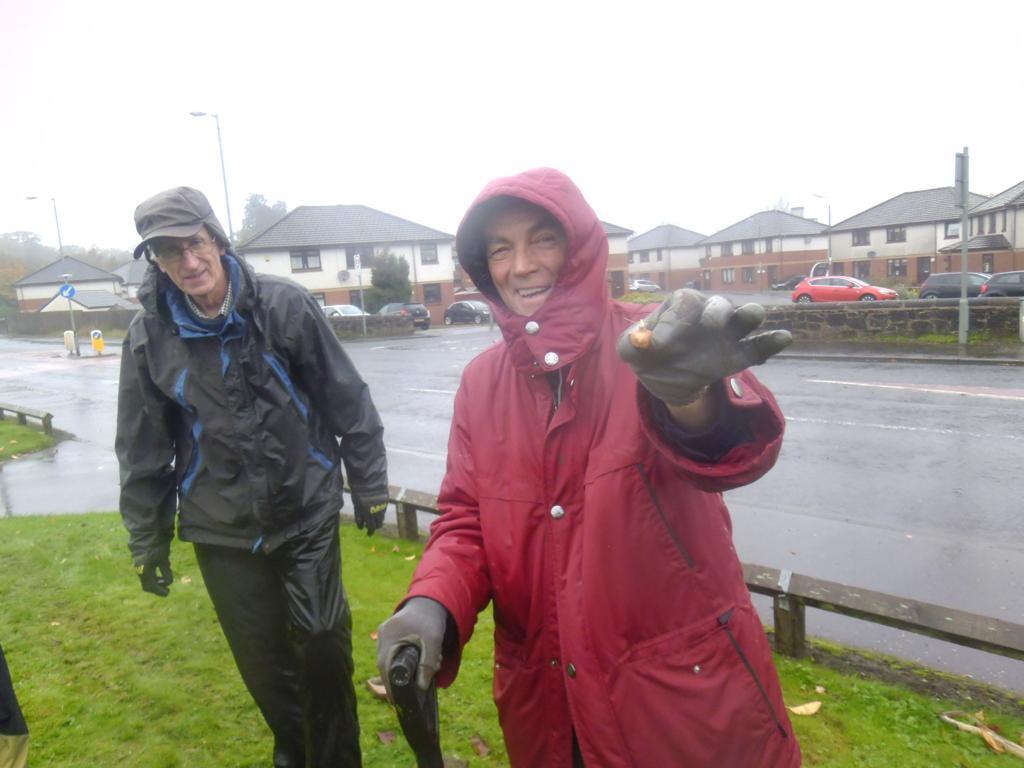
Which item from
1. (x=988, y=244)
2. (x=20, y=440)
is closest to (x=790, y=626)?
(x=20, y=440)

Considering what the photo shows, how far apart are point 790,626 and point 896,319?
1789cm

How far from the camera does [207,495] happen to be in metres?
2.74

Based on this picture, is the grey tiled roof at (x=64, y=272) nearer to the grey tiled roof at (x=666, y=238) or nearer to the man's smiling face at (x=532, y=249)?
the grey tiled roof at (x=666, y=238)

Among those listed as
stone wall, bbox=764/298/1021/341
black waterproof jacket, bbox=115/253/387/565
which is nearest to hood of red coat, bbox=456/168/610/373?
black waterproof jacket, bbox=115/253/387/565

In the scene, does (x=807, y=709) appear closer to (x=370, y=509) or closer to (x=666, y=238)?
(x=370, y=509)

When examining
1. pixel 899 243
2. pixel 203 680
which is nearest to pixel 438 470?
pixel 203 680

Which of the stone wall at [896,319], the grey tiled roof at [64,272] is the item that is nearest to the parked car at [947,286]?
the stone wall at [896,319]

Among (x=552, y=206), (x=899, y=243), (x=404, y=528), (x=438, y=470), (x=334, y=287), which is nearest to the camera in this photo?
(x=552, y=206)

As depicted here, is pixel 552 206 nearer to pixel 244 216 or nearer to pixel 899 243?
pixel 899 243

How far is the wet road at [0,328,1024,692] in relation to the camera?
5.08m

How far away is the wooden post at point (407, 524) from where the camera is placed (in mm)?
5656

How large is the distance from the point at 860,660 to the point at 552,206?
10.5 ft

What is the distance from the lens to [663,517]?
5.10 ft

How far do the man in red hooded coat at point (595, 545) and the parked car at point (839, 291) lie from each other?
110ft
